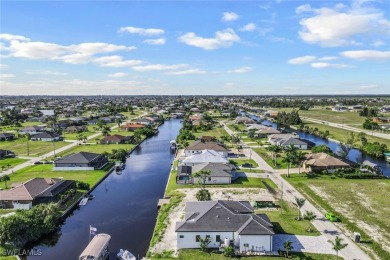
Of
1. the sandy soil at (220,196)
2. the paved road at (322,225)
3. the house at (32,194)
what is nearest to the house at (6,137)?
the house at (32,194)

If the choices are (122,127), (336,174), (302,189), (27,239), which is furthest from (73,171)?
(122,127)

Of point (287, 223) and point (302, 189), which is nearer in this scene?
point (287, 223)

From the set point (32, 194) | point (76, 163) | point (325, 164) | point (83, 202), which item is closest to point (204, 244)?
point (83, 202)

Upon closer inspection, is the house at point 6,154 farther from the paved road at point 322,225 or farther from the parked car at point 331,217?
the parked car at point 331,217

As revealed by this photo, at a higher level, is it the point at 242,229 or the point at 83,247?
the point at 242,229

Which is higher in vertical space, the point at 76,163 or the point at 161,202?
the point at 76,163

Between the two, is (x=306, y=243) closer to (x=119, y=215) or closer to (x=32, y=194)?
(x=119, y=215)

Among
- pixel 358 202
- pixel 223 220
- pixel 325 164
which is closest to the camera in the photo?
pixel 223 220

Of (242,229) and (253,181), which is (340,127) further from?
(242,229)
